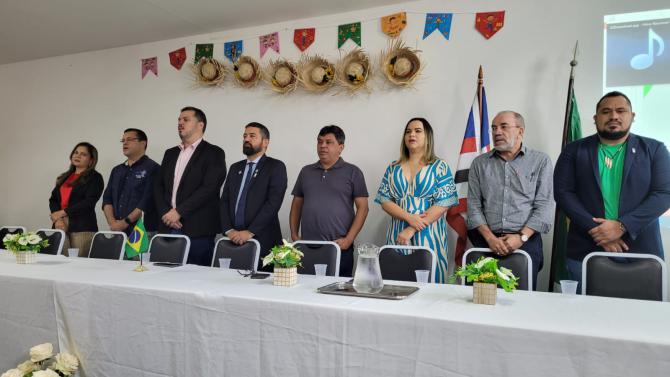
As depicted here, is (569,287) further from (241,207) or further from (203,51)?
(203,51)

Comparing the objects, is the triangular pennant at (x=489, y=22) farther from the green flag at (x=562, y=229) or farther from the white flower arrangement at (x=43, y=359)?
the white flower arrangement at (x=43, y=359)

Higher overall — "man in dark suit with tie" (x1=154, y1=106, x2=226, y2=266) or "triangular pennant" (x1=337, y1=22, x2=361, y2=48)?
"triangular pennant" (x1=337, y1=22, x2=361, y2=48)

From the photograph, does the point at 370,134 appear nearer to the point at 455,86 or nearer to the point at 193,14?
the point at 455,86

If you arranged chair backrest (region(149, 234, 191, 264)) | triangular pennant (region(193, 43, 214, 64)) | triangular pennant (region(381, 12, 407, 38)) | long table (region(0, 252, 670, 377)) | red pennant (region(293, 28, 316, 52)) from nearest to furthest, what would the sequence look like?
long table (region(0, 252, 670, 377)) → chair backrest (region(149, 234, 191, 264)) → triangular pennant (region(381, 12, 407, 38)) → red pennant (region(293, 28, 316, 52)) → triangular pennant (region(193, 43, 214, 64))

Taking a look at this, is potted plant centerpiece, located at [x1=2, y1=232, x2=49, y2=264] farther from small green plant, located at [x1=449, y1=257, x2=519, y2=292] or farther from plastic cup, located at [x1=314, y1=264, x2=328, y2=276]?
small green plant, located at [x1=449, y1=257, x2=519, y2=292]

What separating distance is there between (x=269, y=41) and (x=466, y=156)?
218cm

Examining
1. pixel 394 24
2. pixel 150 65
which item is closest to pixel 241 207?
pixel 394 24

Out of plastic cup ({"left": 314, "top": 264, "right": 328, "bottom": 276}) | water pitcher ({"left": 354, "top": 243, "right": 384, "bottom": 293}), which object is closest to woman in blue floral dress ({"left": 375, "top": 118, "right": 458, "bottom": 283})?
plastic cup ({"left": 314, "top": 264, "right": 328, "bottom": 276})

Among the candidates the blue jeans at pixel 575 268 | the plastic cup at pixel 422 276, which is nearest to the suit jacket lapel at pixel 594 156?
the blue jeans at pixel 575 268

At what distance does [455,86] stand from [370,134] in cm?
79

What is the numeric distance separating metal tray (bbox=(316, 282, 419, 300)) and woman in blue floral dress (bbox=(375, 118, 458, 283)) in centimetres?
100

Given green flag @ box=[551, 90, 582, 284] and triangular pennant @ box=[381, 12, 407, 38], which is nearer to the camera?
green flag @ box=[551, 90, 582, 284]

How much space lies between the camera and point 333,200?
3070 millimetres

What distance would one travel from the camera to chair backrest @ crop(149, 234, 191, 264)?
275 centimetres
